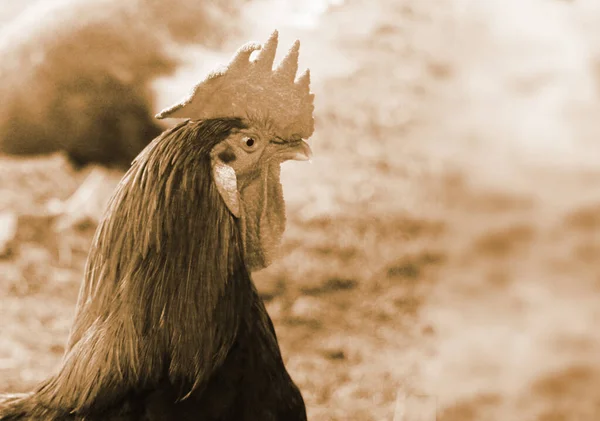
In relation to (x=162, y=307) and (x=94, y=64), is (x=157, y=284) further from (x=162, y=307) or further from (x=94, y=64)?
(x=94, y=64)

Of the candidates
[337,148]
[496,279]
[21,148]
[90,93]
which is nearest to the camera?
[496,279]

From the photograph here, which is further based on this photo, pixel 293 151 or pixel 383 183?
pixel 383 183

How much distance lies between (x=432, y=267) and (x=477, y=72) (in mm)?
1282

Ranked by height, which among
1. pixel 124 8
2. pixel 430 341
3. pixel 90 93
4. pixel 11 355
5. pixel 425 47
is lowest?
pixel 11 355

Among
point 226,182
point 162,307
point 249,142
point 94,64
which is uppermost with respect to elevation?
point 94,64

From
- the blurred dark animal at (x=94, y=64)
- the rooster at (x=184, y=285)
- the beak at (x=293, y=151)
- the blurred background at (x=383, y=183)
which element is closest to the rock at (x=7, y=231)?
the blurred background at (x=383, y=183)

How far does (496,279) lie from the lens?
9.98 feet

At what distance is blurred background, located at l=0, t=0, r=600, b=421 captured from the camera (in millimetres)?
3117

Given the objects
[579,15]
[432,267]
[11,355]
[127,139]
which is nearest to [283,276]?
[432,267]

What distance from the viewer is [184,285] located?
1685 millimetres

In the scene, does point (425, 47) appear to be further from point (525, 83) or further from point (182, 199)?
point (182, 199)

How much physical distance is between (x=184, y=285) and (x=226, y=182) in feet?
0.99

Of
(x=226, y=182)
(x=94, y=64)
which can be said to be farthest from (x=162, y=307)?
(x=94, y=64)

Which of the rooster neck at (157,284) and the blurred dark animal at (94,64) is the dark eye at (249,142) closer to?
the rooster neck at (157,284)
